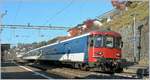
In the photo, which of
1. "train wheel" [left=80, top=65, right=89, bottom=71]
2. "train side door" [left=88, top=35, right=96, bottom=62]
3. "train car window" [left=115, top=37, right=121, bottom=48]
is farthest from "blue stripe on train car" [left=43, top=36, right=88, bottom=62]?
"train car window" [left=115, top=37, right=121, bottom=48]

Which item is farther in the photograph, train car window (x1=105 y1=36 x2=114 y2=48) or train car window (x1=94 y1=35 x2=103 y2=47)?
train car window (x1=105 y1=36 x2=114 y2=48)

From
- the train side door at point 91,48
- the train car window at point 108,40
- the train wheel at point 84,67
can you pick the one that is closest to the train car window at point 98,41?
the train side door at point 91,48

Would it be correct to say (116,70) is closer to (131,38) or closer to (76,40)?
(76,40)

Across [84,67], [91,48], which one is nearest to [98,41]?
[91,48]

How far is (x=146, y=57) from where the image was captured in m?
50.0

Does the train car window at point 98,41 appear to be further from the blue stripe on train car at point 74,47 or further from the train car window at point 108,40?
the blue stripe on train car at point 74,47

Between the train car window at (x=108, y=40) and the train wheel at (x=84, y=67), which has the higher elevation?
the train car window at (x=108, y=40)

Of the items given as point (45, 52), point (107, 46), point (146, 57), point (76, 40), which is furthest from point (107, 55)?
point (45, 52)

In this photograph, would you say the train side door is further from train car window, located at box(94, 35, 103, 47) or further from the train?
train car window, located at box(94, 35, 103, 47)

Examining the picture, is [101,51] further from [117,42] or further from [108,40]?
[117,42]

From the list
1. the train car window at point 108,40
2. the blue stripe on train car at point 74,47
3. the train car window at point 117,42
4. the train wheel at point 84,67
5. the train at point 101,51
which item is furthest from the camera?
the train wheel at point 84,67

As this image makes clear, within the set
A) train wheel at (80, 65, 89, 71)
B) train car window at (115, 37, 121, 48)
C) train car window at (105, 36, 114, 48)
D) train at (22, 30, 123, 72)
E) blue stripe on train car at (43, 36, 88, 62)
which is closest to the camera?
train at (22, 30, 123, 72)

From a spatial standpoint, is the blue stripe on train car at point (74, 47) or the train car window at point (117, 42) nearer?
Result: the train car window at point (117, 42)

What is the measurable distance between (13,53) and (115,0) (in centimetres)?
7858
